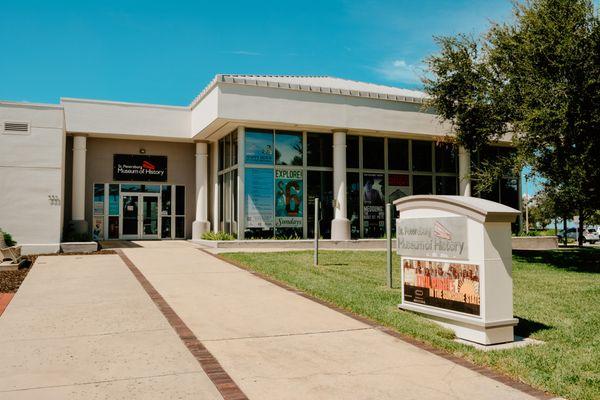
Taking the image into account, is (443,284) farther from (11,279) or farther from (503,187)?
(503,187)

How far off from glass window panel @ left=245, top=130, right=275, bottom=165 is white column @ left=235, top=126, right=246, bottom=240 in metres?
0.23

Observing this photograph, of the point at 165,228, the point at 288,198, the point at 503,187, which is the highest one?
the point at 503,187

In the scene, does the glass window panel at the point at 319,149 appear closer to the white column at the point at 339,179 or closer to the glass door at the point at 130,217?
the white column at the point at 339,179

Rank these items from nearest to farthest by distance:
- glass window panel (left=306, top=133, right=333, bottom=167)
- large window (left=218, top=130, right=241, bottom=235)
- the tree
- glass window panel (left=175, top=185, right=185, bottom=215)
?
the tree < large window (left=218, top=130, right=241, bottom=235) < glass window panel (left=306, top=133, right=333, bottom=167) < glass window panel (left=175, top=185, right=185, bottom=215)

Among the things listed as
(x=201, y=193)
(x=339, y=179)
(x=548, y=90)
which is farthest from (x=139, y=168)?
(x=548, y=90)

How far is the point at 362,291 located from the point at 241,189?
11.4 metres

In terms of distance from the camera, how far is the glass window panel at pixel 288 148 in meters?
21.1

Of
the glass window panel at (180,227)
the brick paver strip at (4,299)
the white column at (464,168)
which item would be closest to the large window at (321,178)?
the white column at (464,168)

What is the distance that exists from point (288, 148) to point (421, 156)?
271 inches

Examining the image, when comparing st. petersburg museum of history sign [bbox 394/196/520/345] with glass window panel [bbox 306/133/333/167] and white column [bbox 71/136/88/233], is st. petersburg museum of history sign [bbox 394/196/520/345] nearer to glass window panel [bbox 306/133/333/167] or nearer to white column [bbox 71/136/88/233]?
glass window panel [bbox 306/133/333/167]

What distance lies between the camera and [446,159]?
986 inches

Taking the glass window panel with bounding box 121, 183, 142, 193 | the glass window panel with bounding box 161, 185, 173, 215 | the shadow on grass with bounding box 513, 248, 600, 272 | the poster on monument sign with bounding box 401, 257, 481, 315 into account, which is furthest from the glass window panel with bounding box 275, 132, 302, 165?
the poster on monument sign with bounding box 401, 257, 481, 315

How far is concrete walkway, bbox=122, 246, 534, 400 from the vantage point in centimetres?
456

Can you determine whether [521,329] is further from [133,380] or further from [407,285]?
[133,380]
